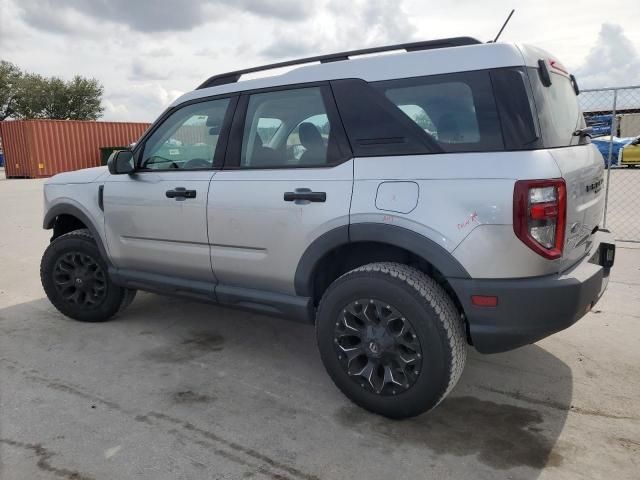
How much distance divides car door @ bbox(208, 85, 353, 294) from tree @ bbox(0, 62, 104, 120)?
51431mm

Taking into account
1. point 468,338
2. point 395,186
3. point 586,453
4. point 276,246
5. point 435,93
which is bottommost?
point 586,453

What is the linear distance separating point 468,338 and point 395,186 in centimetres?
88

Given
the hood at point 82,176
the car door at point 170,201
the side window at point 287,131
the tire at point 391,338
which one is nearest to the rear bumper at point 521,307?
the tire at point 391,338

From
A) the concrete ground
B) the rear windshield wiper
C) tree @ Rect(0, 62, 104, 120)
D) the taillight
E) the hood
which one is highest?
tree @ Rect(0, 62, 104, 120)

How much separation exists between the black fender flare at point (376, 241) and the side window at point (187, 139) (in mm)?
1061

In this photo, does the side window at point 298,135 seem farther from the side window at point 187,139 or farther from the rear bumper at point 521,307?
the rear bumper at point 521,307

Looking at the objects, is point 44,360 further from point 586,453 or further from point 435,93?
point 586,453

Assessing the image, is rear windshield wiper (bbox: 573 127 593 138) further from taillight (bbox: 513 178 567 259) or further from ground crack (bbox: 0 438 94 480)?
ground crack (bbox: 0 438 94 480)

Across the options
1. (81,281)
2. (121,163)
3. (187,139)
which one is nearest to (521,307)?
(187,139)

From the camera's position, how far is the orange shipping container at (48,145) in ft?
75.1

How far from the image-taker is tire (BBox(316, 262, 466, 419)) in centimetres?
257

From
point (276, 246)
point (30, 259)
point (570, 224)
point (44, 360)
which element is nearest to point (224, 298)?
point (276, 246)

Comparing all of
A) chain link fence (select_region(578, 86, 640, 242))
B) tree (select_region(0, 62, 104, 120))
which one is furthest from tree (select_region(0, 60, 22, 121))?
chain link fence (select_region(578, 86, 640, 242))

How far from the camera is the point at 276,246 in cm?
311
